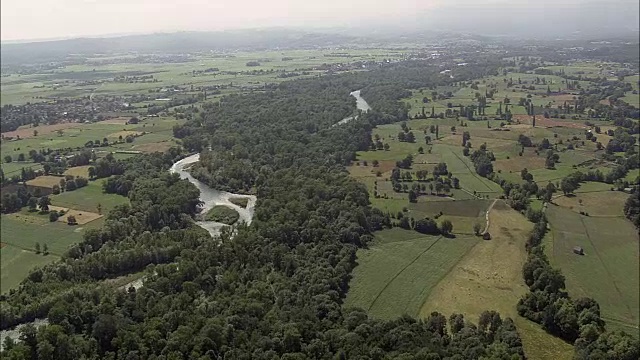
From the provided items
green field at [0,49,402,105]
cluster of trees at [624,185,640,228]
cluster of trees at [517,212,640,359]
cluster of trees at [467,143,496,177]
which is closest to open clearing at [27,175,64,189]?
cluster of trees at [467,143,496,177]

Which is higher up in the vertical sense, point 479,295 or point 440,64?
point 440,64

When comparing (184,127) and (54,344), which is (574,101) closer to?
(184,127)

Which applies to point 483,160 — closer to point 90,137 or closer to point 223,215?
point 223,215

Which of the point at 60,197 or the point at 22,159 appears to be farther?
the point at 22,159

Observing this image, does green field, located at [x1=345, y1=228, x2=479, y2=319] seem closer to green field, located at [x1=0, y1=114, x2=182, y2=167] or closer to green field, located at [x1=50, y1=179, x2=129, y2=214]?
green field, located at [x1=50, y1=179, x2=129, y2=214]

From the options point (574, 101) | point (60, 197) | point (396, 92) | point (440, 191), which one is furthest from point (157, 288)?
point (574, 101)

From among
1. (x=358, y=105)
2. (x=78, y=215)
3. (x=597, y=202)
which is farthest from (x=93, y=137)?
(x=597, y=202)

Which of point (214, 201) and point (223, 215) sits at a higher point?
point (214, 201)
